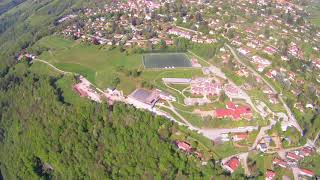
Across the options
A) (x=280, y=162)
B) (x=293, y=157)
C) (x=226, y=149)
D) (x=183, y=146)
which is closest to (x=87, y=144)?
(x=183, y=146)

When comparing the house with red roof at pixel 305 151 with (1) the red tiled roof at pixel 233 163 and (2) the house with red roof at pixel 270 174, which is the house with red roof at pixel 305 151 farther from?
(1) the red tiled roof at pixel 233 163

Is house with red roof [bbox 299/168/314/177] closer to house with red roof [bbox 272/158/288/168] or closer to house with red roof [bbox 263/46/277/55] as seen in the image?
house with red roof [bbox 272/158/288/168]

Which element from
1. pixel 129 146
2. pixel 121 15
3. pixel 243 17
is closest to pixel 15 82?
pixel 129 146

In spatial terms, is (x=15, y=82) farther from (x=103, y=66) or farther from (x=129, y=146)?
(x=129, y=146)

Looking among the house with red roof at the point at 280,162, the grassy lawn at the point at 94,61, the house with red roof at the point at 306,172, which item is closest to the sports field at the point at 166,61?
the grassy lawn at the point at 94,61

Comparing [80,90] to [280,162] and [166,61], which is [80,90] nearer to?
[166,61]

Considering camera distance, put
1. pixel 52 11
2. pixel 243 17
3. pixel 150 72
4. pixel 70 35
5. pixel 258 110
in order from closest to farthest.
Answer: pixel 258 110, pixel 150 72, pixel 70 35, pixel 243 17, pixel 52 11
